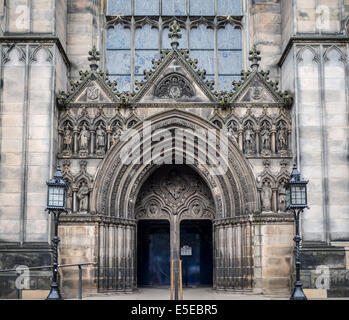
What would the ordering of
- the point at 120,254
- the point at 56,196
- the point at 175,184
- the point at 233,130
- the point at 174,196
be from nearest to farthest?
the point at 56,196
the point at 120,254
the point at 233,130
the point at 174,196
the point at 175,184

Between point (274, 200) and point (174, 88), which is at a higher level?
point (174, 88)

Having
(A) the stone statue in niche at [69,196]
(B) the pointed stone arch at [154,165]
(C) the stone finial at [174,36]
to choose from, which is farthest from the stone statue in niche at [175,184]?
(C) the stone finial at [174,36]

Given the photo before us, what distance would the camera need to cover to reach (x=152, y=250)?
2186 cm

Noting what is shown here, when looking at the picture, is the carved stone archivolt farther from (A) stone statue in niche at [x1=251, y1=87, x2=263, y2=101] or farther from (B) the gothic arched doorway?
(A) stone statue in niche at [x1=251, y1=87, x2=263, y2=101]

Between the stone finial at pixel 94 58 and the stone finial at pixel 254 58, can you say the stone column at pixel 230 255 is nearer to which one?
the stone finial at pixel 254 58

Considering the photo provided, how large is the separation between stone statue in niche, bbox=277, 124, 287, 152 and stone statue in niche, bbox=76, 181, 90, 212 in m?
6.31

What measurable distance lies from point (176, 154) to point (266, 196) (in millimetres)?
3233

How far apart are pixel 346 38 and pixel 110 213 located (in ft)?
30.7

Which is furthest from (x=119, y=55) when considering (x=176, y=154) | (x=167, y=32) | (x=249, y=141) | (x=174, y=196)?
(x=249, y=141)

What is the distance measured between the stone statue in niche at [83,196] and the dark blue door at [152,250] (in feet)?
12.5

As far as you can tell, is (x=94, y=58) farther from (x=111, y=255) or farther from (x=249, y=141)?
(x=111, y=255)

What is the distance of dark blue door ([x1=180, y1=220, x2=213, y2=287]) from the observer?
2164 cm

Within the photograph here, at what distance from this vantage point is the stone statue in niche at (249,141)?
1886 cm

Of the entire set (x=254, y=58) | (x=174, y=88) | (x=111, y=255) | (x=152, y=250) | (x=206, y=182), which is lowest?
(x=111, y=255)
